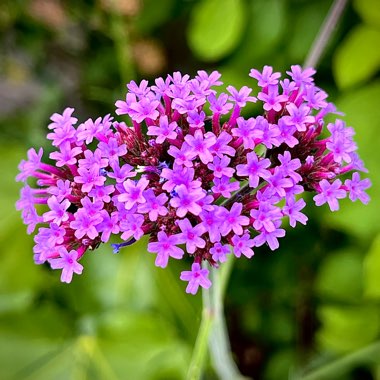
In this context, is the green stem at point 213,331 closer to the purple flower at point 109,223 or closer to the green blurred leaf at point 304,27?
the purple flower at point 109,223

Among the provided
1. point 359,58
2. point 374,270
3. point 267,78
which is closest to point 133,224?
point 267,78

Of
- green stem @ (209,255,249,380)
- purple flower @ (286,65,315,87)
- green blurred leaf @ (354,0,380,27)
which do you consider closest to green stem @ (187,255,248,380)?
green stem @ (209,255,249,380)

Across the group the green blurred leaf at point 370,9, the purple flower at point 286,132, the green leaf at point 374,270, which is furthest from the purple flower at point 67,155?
the green blurred leaf at point 370,9

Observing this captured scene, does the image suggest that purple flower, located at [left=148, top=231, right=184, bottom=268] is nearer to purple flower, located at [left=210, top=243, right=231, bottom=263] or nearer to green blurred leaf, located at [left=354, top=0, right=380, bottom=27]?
purple flower, located at [left=210, top=243, right=231, bottom=263]

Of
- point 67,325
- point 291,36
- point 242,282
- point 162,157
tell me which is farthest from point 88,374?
point 291,36

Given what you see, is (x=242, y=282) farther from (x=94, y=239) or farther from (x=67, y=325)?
(x=94, y=239)
